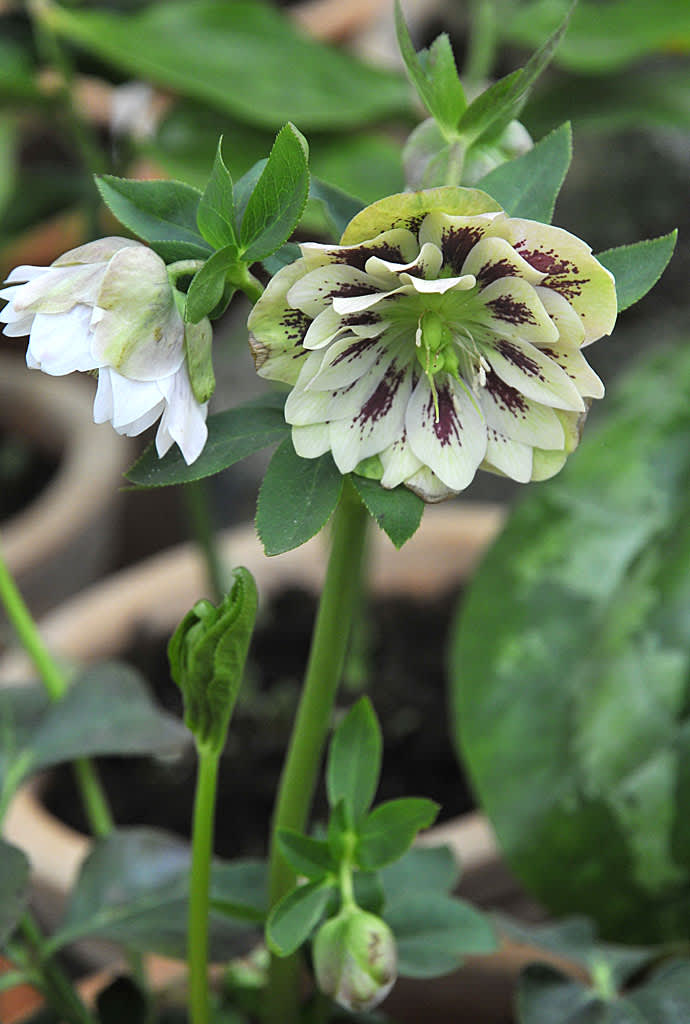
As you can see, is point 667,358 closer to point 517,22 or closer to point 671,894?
point 517,22

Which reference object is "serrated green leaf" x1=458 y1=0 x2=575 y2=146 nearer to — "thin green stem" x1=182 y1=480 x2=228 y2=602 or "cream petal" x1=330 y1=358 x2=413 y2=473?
"cream petal" x1=330 y1=358 x2=413 y2=473

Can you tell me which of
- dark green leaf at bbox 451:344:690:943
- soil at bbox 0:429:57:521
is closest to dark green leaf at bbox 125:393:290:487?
dark green leaf at bbox 451:344:690:943

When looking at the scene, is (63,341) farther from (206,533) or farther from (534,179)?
(206,533)

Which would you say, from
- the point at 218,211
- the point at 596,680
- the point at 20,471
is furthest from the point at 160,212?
the point at 20,471

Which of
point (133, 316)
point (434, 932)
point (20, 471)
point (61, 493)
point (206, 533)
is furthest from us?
point (20, 471)

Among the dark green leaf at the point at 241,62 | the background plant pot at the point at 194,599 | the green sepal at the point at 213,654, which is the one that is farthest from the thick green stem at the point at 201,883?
the dark green leaf at the point at 241,62

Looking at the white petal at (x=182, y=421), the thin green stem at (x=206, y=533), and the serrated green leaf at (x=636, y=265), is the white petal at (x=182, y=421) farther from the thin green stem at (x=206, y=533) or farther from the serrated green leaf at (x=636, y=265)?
the thin green stem at (x=206, y=533)

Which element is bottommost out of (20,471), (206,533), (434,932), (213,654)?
(20,471)

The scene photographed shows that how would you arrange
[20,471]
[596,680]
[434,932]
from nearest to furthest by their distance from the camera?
[434,932], [596,680], [20,471]
